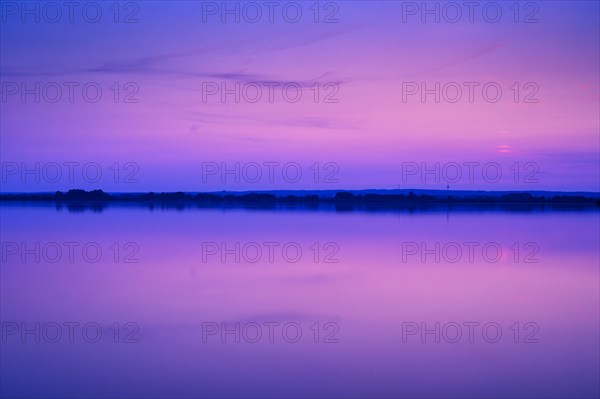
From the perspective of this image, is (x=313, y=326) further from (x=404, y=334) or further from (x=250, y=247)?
(x=250, y=247)

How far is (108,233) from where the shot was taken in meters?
18.6

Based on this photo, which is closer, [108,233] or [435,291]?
[435,291]

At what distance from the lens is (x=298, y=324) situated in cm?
677

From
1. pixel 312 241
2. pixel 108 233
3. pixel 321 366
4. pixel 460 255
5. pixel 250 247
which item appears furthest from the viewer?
pixel 108 233

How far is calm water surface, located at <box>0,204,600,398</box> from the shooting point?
16.2 ft

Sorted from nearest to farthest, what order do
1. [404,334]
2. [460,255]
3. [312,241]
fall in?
1. [404,334]
2. [460,255]
3. [312,241]

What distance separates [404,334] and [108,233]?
14.1m

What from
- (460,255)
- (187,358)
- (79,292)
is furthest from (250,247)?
(187,358)

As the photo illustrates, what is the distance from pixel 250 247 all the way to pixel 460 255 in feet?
15.8

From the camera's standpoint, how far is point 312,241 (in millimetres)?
15984

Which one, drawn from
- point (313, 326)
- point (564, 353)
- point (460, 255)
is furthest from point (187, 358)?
point (460, 255)

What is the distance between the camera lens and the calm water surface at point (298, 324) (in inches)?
195

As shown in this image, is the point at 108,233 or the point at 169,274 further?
the point at 108,233

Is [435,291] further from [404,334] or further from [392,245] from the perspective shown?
[392,245]
